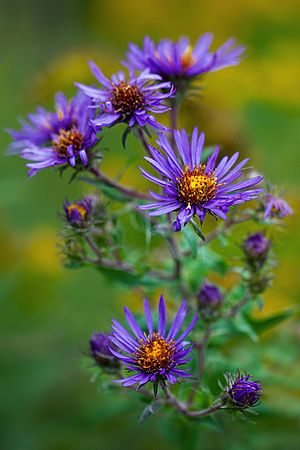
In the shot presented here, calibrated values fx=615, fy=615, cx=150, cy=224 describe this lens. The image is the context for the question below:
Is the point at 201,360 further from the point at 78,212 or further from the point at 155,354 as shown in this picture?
the point at 78,212

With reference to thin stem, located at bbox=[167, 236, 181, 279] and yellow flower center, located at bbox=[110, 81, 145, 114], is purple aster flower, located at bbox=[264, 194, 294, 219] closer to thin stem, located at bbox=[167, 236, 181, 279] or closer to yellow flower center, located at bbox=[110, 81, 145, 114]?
thin stem, located at bbox=[167, 236, 181, 279]

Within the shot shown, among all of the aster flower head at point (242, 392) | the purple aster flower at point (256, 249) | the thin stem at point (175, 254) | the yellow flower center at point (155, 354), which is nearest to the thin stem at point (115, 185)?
the thin stem at point (175, 254)

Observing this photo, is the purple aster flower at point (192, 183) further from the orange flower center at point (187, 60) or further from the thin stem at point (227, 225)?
the orange flower center at point (187, 60)

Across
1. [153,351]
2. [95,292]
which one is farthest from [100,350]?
[95,292]

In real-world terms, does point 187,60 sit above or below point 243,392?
above

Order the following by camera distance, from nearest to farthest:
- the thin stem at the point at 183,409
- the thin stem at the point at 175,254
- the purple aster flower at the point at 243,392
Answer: the purple aster flower at the point at 243,392, the thin stem at the point at 183,409, the thin stem at the point at 175,254

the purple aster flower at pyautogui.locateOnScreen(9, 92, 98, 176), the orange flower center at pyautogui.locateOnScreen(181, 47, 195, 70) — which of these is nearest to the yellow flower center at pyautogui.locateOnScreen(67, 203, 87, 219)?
the purple aster flower at pyautogui.locateOnScreen(9, 92, 98, 176)

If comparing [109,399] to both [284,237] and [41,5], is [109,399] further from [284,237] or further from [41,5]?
[41,5]
